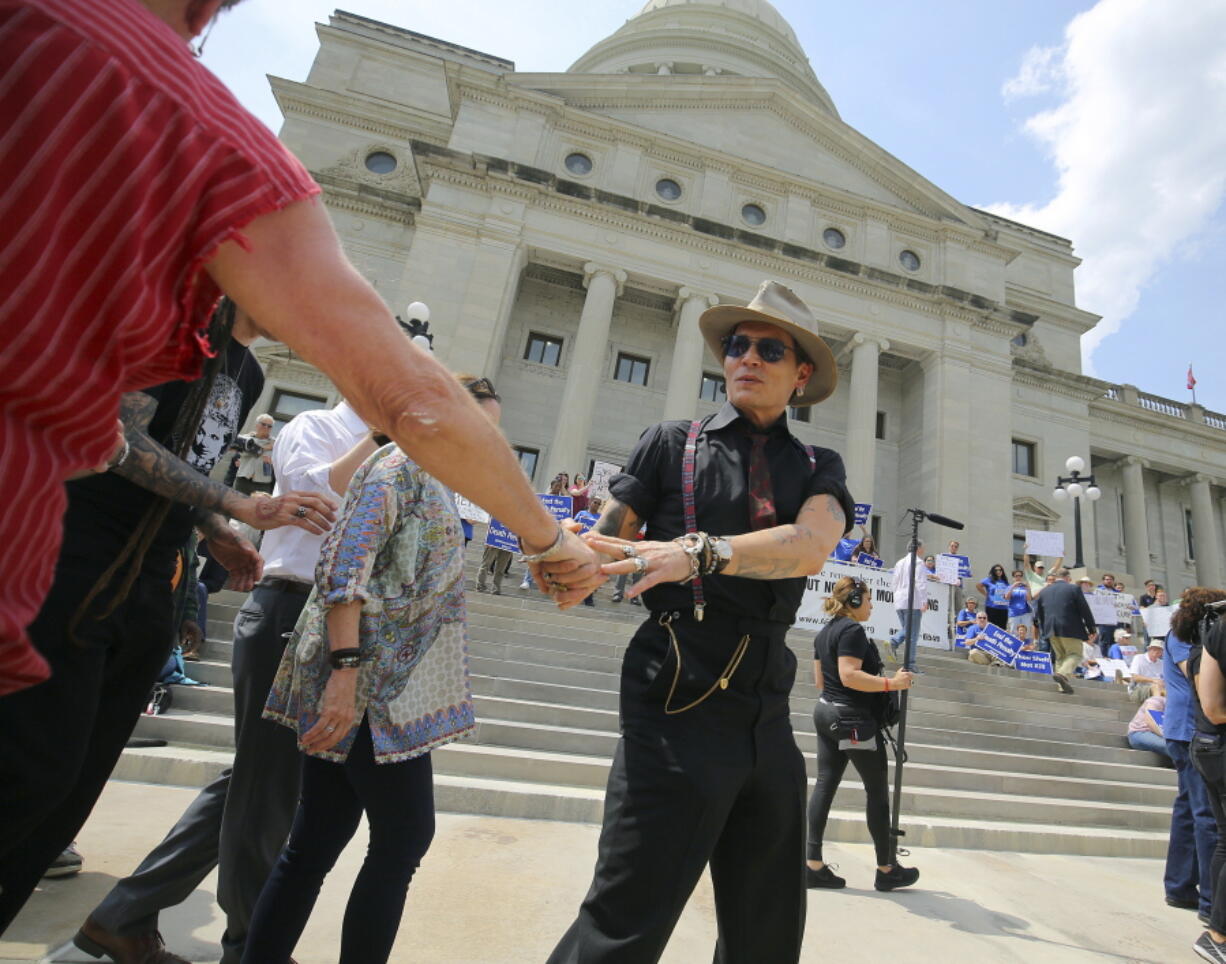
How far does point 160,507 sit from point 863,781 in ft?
16.1

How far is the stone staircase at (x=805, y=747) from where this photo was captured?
19.6 feet

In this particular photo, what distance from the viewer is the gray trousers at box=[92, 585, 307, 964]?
2.62 m

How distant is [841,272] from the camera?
2634cm

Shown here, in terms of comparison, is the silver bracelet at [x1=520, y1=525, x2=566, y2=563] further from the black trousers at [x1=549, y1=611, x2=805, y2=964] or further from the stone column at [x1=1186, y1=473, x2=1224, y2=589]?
the stone column at [x1=1186, y1=473, x2=1224, y2=589]

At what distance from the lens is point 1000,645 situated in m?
→ 13.9

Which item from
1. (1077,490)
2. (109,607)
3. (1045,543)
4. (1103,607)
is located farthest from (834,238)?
(109,607)

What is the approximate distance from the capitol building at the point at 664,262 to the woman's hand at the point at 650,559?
20.1 metres

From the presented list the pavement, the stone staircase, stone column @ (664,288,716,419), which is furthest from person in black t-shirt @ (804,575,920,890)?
stone column @ (664,288,716,419)

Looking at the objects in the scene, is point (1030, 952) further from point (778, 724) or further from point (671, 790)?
point (671, 790)

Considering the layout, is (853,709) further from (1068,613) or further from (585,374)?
(585,374)

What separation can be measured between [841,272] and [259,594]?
88.4ft

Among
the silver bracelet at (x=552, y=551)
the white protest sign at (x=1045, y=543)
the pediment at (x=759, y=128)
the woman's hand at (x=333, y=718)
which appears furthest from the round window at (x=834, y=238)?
the silver bracelet at (x=552, y=551)

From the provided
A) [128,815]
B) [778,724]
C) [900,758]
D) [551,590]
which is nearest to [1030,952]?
[900,758]

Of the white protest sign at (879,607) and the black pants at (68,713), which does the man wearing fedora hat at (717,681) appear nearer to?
the black pants at (68,713)
